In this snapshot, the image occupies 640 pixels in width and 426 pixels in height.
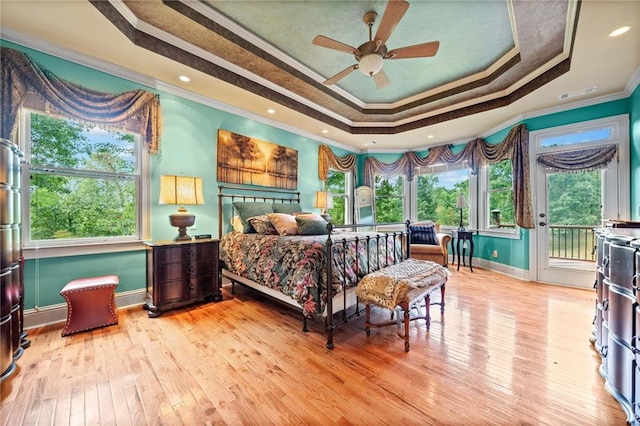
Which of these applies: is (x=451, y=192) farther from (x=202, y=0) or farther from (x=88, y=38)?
(x=88, y=38)

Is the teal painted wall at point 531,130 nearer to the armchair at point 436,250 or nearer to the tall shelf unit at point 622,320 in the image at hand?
the armchair at point 436,250

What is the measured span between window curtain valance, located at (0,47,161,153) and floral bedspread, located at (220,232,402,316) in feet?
6.00

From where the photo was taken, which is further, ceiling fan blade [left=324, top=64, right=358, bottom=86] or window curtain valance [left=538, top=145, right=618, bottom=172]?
window curtain valance [left=538, top=145, right=618, bottom=172]

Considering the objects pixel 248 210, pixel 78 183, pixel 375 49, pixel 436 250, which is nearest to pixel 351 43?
pixel 375 49

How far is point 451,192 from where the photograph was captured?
558 centimetres

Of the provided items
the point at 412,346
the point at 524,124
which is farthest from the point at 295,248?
the point at 524,124

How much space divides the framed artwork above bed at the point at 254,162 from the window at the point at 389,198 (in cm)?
254

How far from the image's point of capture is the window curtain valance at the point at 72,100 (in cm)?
215

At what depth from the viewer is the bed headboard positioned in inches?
145

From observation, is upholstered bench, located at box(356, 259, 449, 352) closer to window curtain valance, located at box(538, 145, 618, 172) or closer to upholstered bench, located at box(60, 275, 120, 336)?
upholstered bench, located at box(60, 275, 120, 336)

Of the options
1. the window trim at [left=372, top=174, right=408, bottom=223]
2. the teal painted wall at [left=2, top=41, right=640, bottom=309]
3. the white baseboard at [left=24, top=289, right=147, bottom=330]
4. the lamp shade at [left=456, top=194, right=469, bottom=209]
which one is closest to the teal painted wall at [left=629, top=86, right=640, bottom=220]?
the teal painted wall at [left=2, top=41, right=640, bottom=309]

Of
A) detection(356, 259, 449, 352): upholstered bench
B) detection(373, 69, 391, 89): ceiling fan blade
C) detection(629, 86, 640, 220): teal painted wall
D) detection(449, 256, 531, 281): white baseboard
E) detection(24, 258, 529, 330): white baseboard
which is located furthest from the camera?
detection(449, 256, 531, 281): white baseboard

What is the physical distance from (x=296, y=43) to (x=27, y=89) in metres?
2.63

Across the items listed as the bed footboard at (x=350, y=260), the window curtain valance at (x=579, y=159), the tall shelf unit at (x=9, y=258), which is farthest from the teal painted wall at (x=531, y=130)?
the tall shelf unit at (x=9, y=258)
